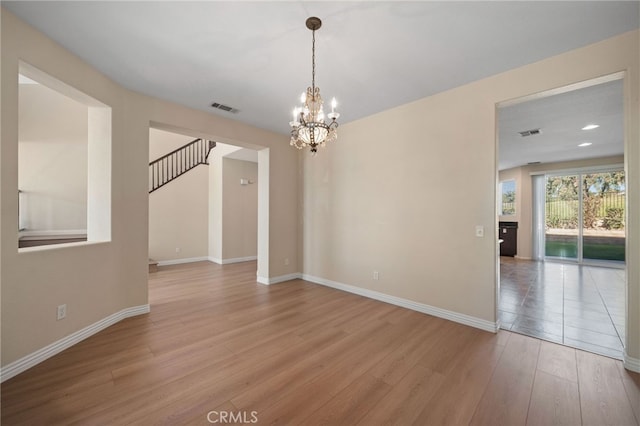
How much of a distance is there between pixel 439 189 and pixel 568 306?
267 centimetres

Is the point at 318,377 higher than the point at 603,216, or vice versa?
the point at 603,216

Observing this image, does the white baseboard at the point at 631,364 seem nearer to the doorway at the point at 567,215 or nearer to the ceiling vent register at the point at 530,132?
the doorway at the point at 567,215

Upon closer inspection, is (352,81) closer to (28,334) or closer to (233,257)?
(28,334)

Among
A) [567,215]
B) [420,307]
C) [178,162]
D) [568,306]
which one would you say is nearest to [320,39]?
[420,307]

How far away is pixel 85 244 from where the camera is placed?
2.69 metres

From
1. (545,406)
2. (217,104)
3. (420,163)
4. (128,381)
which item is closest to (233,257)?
(217,104)

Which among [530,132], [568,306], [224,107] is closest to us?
[568,306]

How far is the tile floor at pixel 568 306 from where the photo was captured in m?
2.69

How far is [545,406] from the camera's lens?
68.4 inches

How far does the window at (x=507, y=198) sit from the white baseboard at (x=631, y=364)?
6565 mm

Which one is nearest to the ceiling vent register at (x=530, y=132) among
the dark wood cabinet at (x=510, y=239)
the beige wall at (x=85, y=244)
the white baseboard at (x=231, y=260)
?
the dark wood cabinet at (x=510, y=239)

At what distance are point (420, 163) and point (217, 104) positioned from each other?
312cm

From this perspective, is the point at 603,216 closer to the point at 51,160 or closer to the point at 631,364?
the point at 631,364

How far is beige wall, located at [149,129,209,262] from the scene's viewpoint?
6332mm
